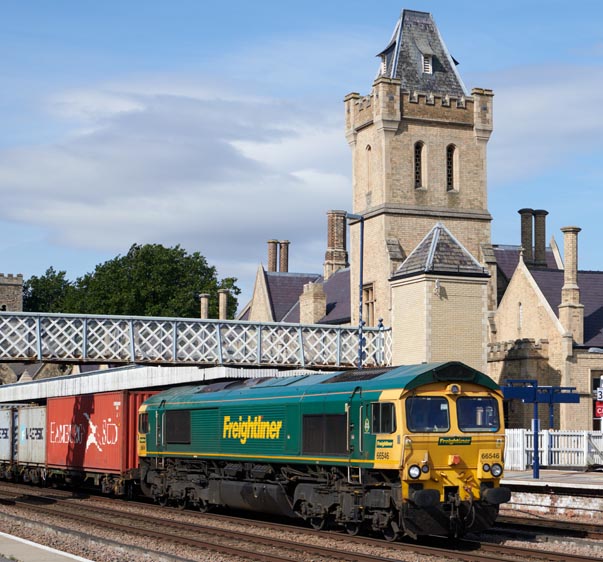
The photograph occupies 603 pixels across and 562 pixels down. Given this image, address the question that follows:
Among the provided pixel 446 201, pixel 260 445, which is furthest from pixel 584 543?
pixel 446 201

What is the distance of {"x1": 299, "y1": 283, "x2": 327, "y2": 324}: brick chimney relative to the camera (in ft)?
232

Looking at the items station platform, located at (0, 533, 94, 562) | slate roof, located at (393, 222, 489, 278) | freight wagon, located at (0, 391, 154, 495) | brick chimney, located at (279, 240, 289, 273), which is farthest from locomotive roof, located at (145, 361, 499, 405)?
brick chimney, located at (279, 240, 289, 273)

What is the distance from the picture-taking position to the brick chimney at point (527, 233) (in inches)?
2608

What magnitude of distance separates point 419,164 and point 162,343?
63.9 feet

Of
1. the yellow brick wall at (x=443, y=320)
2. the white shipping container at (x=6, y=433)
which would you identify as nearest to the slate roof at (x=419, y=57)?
the yellow brick wall at (x=443, y=320)

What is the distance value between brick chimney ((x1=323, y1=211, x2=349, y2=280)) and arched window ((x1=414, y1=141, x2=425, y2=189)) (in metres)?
20.4

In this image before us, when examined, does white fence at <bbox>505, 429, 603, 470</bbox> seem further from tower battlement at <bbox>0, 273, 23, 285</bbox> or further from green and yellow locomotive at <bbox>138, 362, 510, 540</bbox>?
tower battlement at <bbox>0, 273, 23, 285</bbox>

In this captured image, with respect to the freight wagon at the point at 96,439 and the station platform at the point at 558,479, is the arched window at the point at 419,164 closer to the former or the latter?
the station platform at the point at 558,479

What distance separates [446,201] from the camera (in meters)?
59.2

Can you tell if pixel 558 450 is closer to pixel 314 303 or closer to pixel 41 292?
pixel 314 303

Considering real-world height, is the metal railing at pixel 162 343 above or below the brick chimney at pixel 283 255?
below

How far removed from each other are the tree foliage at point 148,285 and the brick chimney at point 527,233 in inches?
1534

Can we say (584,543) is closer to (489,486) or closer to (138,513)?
A: (489,486)

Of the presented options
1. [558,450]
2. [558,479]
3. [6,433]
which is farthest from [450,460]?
[6,433]
